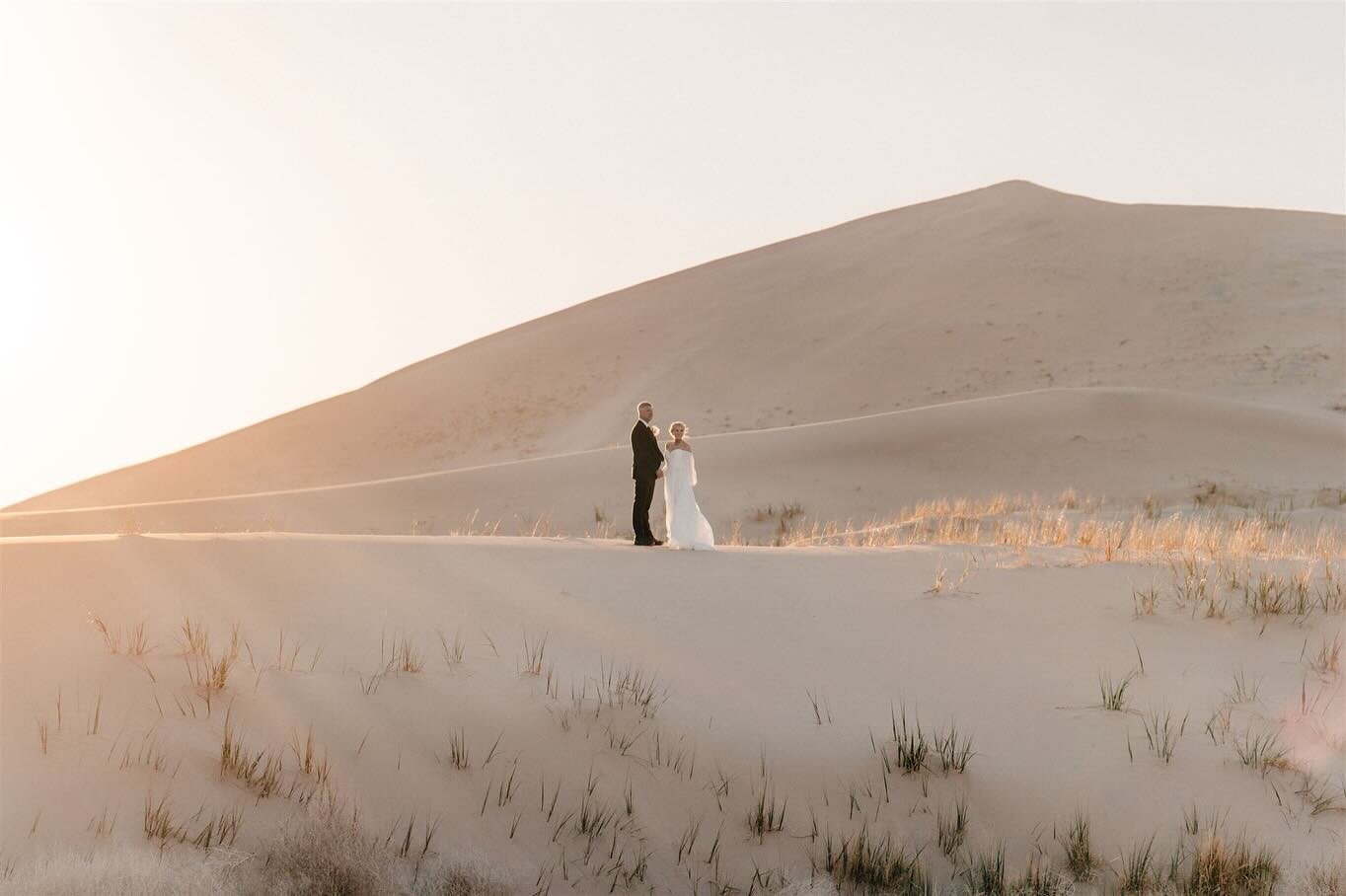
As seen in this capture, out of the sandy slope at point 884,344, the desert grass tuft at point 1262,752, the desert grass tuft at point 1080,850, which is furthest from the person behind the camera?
the sandy slope at point 884,344

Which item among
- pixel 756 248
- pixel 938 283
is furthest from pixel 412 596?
→ pixel 756 248

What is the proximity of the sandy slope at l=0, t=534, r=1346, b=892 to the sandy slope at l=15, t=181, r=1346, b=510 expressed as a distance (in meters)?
28.0

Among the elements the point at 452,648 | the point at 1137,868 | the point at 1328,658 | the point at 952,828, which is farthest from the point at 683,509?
the point at 1137,868

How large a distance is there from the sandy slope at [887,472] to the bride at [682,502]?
9799 mm

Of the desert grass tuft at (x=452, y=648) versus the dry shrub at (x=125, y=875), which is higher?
the desert grass tuft at (x=452, y=648)

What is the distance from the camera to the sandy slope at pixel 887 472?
24.1 metres

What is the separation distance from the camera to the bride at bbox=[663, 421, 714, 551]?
39.0 ft

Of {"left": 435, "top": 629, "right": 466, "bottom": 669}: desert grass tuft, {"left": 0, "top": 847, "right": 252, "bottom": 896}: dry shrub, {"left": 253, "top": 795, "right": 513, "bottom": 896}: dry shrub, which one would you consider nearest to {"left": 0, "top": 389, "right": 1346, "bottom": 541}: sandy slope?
{"left": 435, "top": 629, "right": 466, "bottom": 669}: desert grass tuft

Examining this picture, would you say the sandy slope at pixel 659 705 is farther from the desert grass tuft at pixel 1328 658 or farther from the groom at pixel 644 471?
the groom at pixel 644 471

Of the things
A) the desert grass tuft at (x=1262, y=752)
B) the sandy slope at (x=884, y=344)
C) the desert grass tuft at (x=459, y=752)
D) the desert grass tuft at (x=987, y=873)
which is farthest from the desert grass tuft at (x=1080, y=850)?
the sandy slope at (x=884, y=344)

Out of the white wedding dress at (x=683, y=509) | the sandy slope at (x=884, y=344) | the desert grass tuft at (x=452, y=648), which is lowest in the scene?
the desert grass tuft at (x=452, y=648)

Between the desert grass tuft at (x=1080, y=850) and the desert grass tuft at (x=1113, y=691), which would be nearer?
the desert grass tuft at (x=1080, y=850)

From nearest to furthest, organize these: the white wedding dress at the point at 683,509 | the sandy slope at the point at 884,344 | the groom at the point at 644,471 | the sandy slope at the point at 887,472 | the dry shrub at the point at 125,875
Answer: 1. the dry shrub at the point at 125,875
2. the white wedding dress at the point at 683,509
3. the groom at the point at 644,471
4. the sandy slope at the point at 887,472
5. the sandy slope at the point at 884,344

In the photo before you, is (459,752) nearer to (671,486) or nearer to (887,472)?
(671,486)
